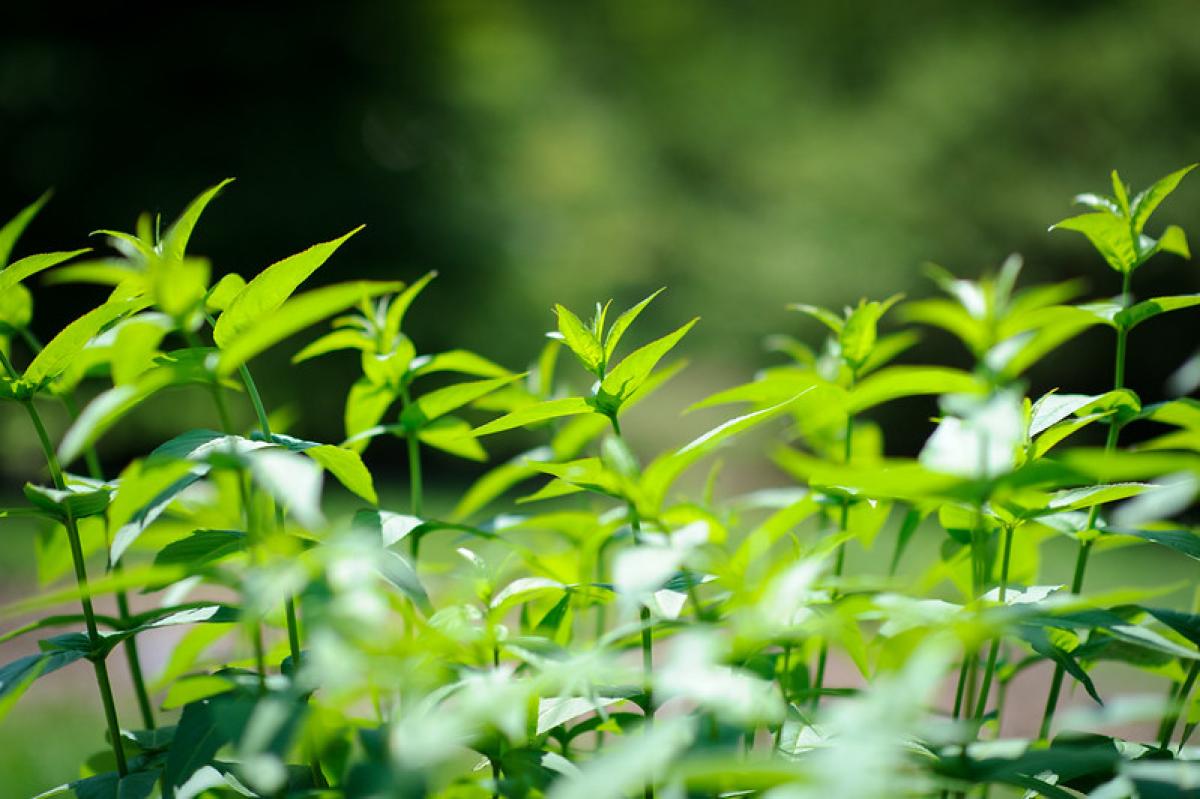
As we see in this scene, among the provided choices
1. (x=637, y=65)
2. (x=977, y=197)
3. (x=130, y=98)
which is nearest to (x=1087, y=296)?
(x=977, y=197)

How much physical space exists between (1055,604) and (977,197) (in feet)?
23.4

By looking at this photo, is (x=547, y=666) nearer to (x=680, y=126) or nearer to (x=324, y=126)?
(x=324, y=126)

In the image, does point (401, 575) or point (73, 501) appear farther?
point (73, 501)

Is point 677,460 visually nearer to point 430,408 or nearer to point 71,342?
point 430,408

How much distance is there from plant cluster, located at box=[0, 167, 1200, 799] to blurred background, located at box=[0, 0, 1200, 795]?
19.1 ft

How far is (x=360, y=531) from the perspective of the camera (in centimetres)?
79

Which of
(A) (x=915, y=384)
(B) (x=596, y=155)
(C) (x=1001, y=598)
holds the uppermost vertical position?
(B) (x=596, y=155)

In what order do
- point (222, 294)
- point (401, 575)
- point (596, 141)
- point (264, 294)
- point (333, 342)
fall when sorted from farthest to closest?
point (596, 141) < point (333, 342) < point (222, 294) < point (264, 294) < point (401, 575)

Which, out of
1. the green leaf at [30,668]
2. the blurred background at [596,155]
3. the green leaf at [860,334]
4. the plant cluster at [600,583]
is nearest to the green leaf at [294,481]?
the plant cluster at [600,583]

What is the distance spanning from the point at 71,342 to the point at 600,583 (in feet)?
1.76

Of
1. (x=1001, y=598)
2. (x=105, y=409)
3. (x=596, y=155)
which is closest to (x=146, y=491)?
(x=105, y=409)

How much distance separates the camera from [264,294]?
32.0 inches

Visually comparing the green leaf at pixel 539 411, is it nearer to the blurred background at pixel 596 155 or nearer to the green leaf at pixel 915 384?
the green leaf at pixel 915 384

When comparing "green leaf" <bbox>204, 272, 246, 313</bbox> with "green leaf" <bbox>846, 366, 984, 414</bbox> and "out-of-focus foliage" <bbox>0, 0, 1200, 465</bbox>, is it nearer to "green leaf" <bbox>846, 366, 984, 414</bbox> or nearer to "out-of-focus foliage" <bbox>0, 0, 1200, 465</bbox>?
"green leaf" <bbox>846, 366, 984, 414</bbox>
